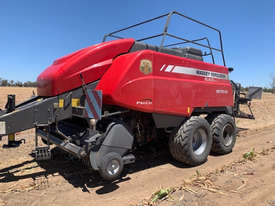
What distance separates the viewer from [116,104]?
352 cm

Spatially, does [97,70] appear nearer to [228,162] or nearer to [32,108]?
[32,108]

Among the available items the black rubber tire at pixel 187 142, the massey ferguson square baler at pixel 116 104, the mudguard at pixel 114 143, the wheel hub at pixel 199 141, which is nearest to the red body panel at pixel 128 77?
the massey ferguson square baler at pixel 116 104

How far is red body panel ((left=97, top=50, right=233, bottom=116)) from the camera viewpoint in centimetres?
352

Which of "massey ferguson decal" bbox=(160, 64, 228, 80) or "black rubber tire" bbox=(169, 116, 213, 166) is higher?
"massey ferguson decal" bbox=(160, 64, 228, 80)

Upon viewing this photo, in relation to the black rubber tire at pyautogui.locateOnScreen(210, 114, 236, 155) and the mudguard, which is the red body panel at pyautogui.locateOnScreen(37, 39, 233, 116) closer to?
the mudguard

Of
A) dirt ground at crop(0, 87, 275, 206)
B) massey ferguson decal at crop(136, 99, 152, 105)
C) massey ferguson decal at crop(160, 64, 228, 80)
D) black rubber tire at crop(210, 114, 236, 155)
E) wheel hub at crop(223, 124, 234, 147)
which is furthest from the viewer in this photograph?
wheel hub at crop(223, 124, 234, 147)

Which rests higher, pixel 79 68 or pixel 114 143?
pixel 79 68

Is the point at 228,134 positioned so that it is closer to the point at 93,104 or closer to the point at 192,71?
the point at 192,71

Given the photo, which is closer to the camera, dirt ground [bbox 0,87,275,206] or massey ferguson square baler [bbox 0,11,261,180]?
dirt ground [bbox 0,87,275,206]

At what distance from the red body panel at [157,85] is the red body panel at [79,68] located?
161 mm

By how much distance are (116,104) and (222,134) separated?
296 cm

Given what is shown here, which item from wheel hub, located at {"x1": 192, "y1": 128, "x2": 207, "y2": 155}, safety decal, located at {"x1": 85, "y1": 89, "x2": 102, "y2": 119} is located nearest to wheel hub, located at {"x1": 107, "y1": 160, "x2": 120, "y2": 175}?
safety decal, located at {"x1": 85, "y1": 89, "x2": 102, "y2": 119}

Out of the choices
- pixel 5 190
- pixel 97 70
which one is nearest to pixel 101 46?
pixel 97 70

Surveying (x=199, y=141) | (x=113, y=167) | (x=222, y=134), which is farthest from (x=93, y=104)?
(x=222, y=134)
